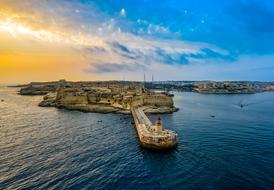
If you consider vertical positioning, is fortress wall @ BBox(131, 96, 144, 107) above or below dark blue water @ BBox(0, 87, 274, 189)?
above

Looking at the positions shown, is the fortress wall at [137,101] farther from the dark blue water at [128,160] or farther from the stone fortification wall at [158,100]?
the dark blue water at [128,160]

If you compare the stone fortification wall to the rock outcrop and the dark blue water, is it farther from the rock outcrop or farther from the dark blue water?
the dark blue water

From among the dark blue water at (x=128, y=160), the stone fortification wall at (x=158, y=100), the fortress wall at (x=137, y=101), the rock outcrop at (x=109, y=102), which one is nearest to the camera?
the dark blue water at (x=128, y=160)

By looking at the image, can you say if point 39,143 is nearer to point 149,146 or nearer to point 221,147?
point 149,146

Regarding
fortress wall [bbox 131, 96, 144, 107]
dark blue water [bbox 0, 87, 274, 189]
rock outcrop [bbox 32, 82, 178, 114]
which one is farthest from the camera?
fortress wall [bbox 131, 96, 144, 107]

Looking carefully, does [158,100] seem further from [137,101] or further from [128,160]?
[128,160]

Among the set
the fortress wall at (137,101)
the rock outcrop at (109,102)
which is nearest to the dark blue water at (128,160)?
the rock outcrop at (109,102)

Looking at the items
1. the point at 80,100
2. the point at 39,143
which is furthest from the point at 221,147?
the point at 80,100

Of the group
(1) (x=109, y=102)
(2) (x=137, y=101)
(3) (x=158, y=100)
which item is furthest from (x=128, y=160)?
(3) (x=158, y=100)

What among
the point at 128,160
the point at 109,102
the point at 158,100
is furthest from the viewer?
the point at 158,100

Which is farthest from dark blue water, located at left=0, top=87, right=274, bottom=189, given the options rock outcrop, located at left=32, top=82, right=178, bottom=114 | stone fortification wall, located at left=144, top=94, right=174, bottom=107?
stone fortification wall, located at left=144, top=94, right=174, bottom=107

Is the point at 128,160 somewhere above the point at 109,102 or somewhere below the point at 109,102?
below

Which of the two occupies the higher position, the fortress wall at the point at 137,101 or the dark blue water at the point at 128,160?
the fortress wall at the point at 137,101
